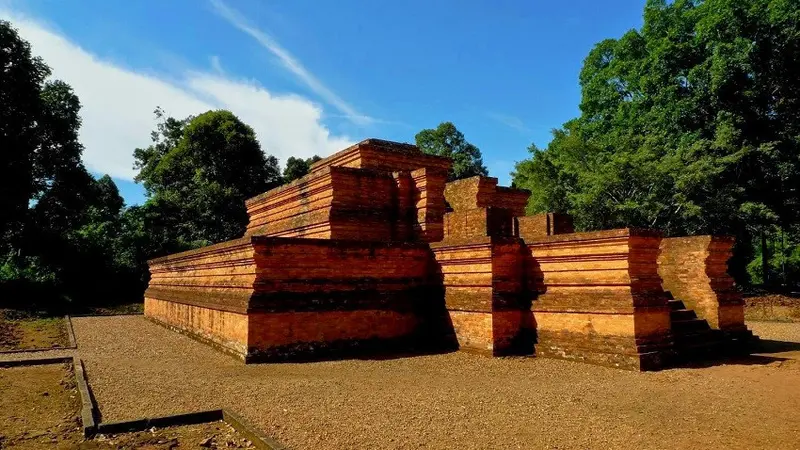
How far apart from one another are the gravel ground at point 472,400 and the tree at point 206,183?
24364 mm

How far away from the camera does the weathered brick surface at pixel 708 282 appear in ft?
34.6

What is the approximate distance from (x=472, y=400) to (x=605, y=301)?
11.0ft

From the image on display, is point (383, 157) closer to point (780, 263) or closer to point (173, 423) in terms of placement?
point (173, 423)

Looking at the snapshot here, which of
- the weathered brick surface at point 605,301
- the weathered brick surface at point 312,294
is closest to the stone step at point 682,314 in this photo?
the weathered brick surface at point 605,301

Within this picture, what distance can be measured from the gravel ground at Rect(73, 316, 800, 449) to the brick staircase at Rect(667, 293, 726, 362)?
0.69m

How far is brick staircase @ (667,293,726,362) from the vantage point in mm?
9250

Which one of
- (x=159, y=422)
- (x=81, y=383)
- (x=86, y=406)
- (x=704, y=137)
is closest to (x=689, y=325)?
(x=159, y=422)

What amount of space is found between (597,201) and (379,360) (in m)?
17.8

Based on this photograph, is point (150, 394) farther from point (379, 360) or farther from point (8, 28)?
point (8, 28)

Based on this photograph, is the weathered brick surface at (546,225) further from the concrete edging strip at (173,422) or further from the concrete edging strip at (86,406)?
the concrete edging strip at (86,406)

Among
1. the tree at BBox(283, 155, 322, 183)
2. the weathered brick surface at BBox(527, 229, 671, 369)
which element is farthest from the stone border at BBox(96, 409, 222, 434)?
the tree at BBox(283, 155, 322, 183)

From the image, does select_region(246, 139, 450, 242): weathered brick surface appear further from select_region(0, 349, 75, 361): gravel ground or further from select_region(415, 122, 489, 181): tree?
select_region(415, 122, 489, 181): tree

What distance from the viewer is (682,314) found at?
10484 millimetres

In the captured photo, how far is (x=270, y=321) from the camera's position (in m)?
9.11
